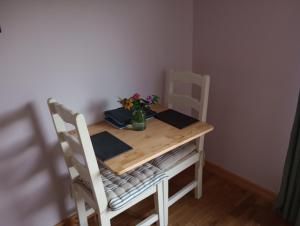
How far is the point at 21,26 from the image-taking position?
1.45 metres

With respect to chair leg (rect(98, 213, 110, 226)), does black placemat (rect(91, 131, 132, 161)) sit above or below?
above

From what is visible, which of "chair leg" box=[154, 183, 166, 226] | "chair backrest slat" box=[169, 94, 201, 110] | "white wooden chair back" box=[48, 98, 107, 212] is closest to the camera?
"white wooden chair back" box=[48, 98, 107, 212]

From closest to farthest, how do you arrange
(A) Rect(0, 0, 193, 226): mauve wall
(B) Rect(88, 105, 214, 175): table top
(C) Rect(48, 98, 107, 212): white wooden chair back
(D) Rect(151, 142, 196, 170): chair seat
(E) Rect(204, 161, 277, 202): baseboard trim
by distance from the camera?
(C) Rect(48, 98, 107, 212): white wooden chair back, (B) Rect(88, 105, 214, 175): table top, (A) Rect(0, 0, 193, 226): mauve wall, (D) Rect(151, 142, 196, 170): chair seat, (E) Rect(204, 161, 277, 202): baseboard trim

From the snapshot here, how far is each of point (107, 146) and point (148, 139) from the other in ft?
0.84

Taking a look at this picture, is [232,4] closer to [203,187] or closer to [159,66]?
[159,66]

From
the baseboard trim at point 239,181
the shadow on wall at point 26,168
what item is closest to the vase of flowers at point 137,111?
the shadow on wall at point 26,168

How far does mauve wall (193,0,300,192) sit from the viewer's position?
68.6 inches

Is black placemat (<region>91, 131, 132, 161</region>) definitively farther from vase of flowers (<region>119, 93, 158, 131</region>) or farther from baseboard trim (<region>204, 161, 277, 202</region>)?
baseboard trim (<region>204, 161, 277, 202</region>)

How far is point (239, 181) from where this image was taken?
231 centimetres

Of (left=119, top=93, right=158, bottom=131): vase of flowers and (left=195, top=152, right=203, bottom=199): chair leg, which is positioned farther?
(left=195, top=152, right=203, bottom=199): chair leg

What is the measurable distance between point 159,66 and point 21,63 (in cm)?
107

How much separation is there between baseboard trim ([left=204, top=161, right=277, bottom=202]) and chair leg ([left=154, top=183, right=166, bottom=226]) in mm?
889

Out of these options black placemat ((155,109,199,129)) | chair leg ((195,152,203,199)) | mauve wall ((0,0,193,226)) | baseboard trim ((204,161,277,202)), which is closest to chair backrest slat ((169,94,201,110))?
black placemat ((155,109,199,129))

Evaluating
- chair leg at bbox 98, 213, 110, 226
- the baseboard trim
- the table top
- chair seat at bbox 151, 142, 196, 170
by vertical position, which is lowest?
the baseboard trim
